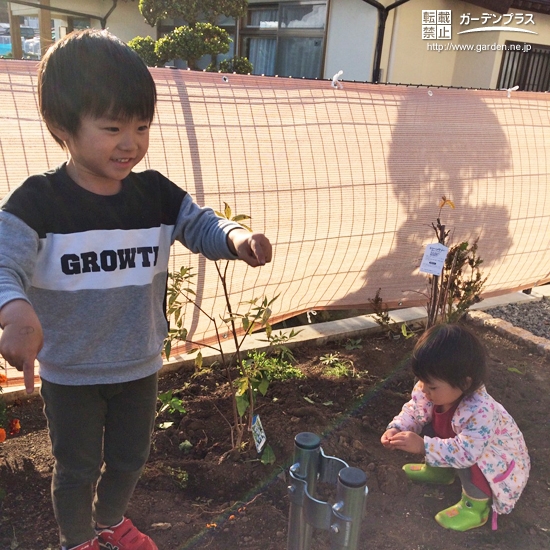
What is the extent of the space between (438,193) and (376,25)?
21.0 feet

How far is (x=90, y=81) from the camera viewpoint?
1.43 meters

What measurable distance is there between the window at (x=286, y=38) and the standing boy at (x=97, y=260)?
9180mm

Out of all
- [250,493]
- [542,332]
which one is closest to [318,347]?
[250,493]

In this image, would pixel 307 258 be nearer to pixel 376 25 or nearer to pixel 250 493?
pixel 250 493

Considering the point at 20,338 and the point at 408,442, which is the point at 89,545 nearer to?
the point at 20,338

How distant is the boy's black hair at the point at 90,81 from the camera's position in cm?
143

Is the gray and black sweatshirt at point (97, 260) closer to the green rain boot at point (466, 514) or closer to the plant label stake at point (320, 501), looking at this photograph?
the plant label stake at point (320, 501)

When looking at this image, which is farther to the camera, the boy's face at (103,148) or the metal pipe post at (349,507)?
the boy's face at (103,148)

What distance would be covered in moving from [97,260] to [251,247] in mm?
429

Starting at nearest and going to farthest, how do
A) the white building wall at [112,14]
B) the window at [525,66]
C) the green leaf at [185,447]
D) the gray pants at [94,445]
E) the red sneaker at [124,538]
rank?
1. the gray pants at [94,445]
2. the red sneaker at [124,538]
3. the green leaf at [185,447]
4. the window at [525,66]
5. the white building wall at [112,14]

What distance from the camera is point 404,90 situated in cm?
337

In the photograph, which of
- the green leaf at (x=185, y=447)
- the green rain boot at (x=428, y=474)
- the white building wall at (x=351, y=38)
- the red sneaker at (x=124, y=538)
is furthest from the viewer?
the white building wall at (x=351, y=38)

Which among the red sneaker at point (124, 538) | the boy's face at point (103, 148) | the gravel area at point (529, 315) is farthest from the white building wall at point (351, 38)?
the red sneaker at point (124, 538)

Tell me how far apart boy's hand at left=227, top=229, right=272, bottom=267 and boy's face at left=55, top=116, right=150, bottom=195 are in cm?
36
